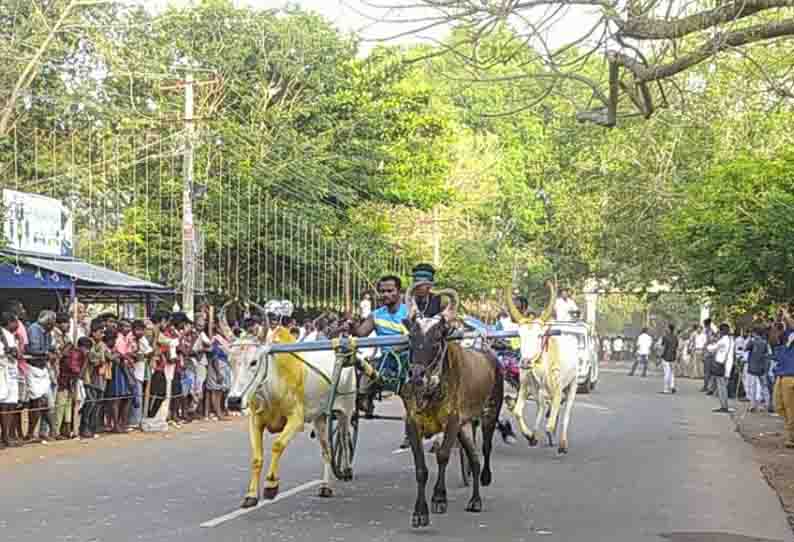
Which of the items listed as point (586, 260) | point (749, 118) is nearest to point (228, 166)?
point (749, 118)

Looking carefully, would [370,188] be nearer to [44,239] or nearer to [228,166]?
[228,166]

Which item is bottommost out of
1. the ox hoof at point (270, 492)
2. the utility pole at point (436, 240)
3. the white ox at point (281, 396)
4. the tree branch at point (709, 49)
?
the ox hoof at point (270, 492)

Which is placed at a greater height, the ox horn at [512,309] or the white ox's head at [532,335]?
the ox horn at [512,309]

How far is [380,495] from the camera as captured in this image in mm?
12391

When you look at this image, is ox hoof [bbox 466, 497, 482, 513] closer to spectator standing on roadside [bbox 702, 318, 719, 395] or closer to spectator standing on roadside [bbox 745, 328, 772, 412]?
spectator standing on roadside [bbox 745, 328, 772, 412]

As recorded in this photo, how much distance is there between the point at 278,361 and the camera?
11680 mm

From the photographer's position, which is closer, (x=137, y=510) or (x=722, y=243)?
(x=137, y=510)

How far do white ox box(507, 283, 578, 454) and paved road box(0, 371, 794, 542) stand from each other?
45 cm

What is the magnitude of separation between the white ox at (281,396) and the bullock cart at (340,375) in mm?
25

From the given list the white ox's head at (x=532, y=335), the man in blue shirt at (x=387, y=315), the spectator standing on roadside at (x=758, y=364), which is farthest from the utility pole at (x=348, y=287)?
the man in blue shirt at (x=387, y=315)

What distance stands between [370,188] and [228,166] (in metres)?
5.61

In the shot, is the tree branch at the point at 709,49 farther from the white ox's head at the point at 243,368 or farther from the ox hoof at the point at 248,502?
the ox hoof at the point at 248,502

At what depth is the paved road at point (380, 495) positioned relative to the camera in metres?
10.2

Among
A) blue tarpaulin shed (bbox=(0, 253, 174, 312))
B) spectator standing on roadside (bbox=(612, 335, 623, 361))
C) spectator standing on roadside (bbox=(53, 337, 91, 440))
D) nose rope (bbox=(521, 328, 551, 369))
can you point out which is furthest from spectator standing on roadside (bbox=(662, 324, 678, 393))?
spectator standing on roadside (bbox=(612, 335, 623, 361))
